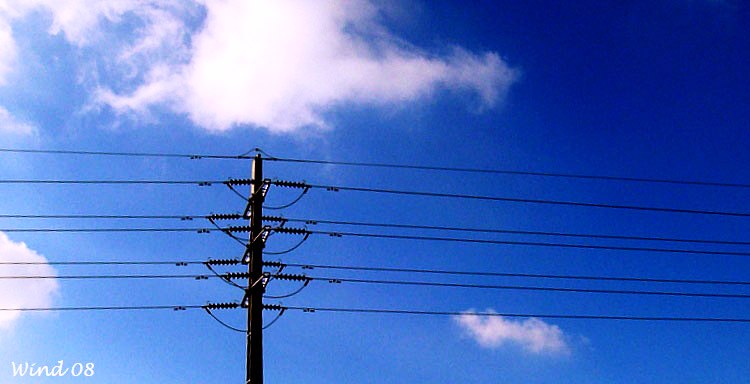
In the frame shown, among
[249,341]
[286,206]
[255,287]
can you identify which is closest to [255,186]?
[286,206]

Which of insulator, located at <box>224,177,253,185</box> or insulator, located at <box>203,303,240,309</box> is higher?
insulator, located at <box>224,177,253,185</box>

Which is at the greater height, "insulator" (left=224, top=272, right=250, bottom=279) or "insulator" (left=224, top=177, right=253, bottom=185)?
"insulator" (left=224, top=177, right=253, bottom=185)

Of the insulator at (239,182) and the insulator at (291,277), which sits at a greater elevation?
the insulator at (239,182)

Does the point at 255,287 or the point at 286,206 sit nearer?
the point at 255,287

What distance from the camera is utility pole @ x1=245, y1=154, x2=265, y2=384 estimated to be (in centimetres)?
2391

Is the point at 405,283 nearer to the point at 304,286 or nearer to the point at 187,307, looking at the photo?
the point at 304,286

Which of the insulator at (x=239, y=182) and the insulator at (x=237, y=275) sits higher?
the insulator at (x=239, y=182)

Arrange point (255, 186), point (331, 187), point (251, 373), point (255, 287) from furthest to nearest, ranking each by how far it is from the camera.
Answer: point (331, 187) → point (255, 186) → point (255, 287) → point (251, 373)

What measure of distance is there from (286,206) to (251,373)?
6.66 meters

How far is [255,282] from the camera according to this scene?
83.1 ft

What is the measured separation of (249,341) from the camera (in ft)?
79.7

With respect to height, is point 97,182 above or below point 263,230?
above

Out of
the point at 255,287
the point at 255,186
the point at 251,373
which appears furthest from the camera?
the point at 255,186

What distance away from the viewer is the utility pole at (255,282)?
23.9 m
